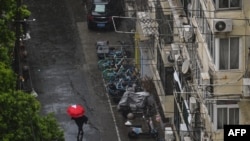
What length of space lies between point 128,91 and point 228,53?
63.2 ft

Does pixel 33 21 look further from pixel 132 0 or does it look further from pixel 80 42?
pixel 132 0

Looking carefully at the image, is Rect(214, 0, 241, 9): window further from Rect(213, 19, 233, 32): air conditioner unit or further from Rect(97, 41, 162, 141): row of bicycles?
Rect(97, 41, 162, 141): row of bicycles

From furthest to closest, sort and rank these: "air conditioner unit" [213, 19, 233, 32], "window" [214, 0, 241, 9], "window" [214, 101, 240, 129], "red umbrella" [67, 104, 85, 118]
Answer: "red umbrella" [67, 104, 85, 118] < "window" [214, 101, 240, 129] < "window" [214, 0, 241, 9] < "air conditioner unit" [213, 19, 233, 32]

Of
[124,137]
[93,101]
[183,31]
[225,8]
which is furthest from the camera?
[93,101]

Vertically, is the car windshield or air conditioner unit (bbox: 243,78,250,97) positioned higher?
air conditioner unit (bbox: 243,78,250,97)

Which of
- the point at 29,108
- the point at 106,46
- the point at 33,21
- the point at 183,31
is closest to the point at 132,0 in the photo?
the point at 106,46

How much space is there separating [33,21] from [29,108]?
2804cm

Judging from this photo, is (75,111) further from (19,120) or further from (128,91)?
(19,120)

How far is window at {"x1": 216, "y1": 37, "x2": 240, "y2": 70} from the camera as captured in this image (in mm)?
40312

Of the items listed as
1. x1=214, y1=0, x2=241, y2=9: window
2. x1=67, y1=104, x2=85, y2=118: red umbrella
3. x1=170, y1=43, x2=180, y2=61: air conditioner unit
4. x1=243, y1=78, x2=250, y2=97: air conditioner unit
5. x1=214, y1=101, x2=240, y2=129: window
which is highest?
x1=214, y1=0, x2=241, y2=9: window

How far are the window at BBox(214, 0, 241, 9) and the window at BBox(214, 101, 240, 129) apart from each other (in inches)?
152

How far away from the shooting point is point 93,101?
61.0m

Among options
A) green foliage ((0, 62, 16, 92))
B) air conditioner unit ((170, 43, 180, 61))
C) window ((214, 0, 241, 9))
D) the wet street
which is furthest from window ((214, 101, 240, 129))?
the wet street

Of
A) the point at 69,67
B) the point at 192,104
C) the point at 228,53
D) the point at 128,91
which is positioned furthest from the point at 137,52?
the point at 228,53
